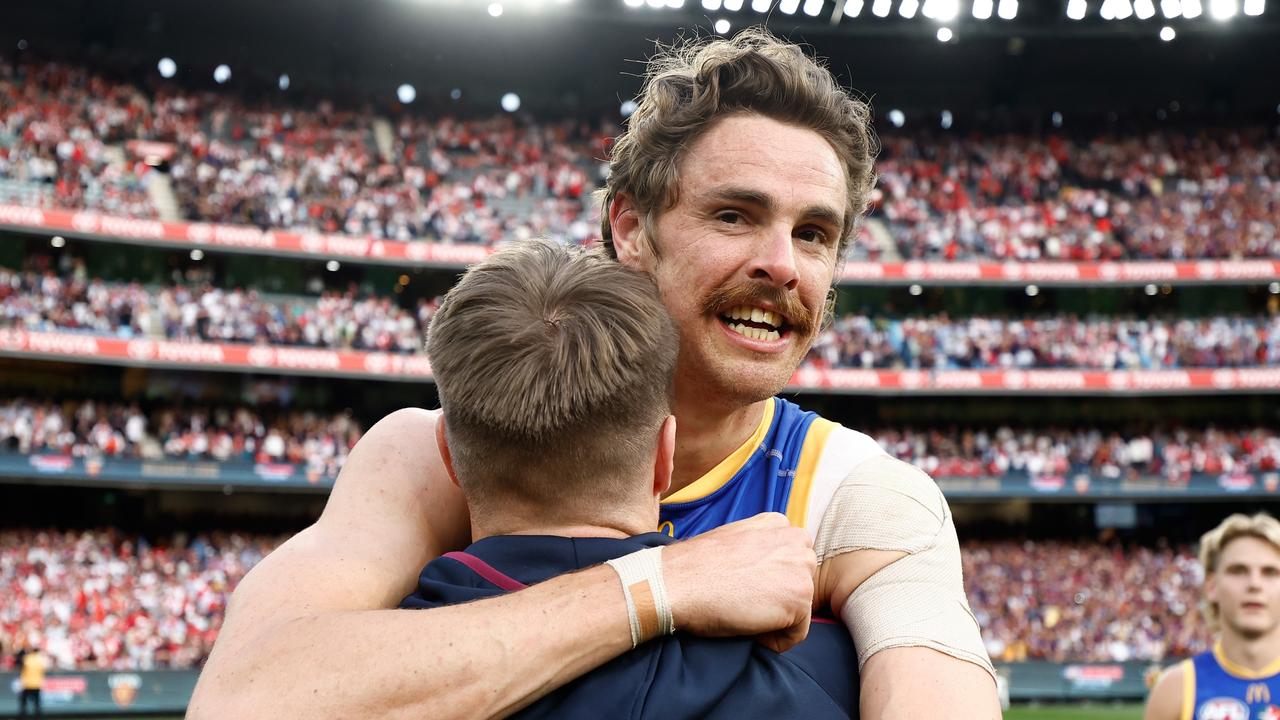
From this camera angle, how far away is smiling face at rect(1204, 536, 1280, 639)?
22.9ft

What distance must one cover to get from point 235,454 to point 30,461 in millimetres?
5044

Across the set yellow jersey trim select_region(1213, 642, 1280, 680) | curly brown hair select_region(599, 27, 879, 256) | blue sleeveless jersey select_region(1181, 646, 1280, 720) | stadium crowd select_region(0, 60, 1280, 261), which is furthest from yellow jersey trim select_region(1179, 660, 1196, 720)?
stadium crowd select_region(0, 60, 1280, 261)

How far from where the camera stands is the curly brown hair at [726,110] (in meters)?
3.41

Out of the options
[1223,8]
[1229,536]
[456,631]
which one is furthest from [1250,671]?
[1223,8]

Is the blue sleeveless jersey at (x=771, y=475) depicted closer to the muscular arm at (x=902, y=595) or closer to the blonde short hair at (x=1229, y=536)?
the muscular arm at (x=902, y=595)

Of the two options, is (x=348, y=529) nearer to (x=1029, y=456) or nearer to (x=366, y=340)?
(x=366, y=340)

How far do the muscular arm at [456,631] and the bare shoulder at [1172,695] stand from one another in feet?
18.2

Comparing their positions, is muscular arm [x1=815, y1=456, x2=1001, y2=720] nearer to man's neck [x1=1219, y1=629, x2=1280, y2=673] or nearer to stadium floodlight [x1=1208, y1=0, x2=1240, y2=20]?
man's neck [x1=1219, y1=629, x2=1280, y2=673]

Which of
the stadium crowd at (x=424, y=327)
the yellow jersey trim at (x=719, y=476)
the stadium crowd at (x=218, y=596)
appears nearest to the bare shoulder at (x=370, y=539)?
the yellow jersey trim at (x=719, y=476)

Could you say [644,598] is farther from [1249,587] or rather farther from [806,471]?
[1249,587]

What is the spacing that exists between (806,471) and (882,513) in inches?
14.2

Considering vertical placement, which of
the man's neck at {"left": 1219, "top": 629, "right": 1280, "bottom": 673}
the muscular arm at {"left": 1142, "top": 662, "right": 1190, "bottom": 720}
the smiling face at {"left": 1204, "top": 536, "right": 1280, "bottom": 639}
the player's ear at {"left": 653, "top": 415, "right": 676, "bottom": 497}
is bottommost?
the muscular arm at {"left": 1142, "top": 662, "right": 1190, "bottom": 720}

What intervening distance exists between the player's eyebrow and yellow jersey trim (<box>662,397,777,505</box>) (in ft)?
2.05

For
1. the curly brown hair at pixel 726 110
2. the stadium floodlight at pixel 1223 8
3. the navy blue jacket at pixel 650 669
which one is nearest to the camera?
the navy blue jacket at pixel 650 669
